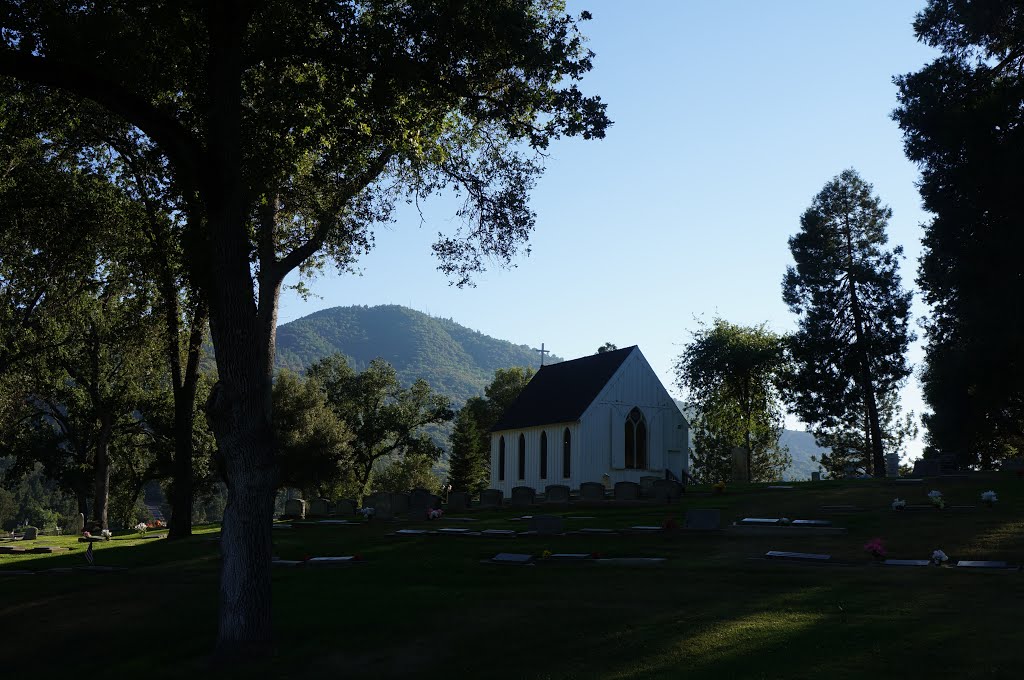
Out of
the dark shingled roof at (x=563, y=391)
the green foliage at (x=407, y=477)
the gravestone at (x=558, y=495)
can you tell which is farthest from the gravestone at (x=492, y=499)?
the green foliage at (x=407, y=477)

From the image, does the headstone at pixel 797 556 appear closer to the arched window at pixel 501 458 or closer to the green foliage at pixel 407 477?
the arched window at pixel 501 458

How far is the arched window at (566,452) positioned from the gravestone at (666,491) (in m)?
11.8

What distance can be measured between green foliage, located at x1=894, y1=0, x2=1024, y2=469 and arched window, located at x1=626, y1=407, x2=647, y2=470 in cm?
1460

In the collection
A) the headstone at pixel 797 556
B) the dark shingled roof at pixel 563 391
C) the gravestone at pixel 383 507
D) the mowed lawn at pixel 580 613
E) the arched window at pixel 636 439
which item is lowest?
the mowed lawn at pixel 580 613

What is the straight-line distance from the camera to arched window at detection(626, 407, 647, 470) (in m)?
44.4

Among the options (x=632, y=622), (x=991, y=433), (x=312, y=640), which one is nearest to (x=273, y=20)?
(x=312, y=640)

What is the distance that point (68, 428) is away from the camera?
5419 centimetres

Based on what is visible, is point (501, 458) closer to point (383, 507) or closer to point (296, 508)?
point (296, 508)

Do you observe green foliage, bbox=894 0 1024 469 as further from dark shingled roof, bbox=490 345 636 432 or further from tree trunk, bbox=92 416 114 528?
tree trunk, bbox=92 416 114 528

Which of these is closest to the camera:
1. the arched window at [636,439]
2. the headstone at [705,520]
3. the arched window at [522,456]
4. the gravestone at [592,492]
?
the headstone at [705,520]

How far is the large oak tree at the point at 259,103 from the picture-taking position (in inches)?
458

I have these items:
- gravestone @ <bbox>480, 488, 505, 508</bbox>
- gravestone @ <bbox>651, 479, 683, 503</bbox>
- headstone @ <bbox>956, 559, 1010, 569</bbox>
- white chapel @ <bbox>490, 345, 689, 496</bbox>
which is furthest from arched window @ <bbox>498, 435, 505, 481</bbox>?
headstone @ <bbox>956, 559, 1010, 569</bbox>

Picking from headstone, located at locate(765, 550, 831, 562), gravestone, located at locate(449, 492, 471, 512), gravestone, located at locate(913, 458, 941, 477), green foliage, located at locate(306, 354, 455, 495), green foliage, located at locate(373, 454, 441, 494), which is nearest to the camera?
headstone, located at locate(765, 550, 831, 562)

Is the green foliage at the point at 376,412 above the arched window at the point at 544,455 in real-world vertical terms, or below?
above
